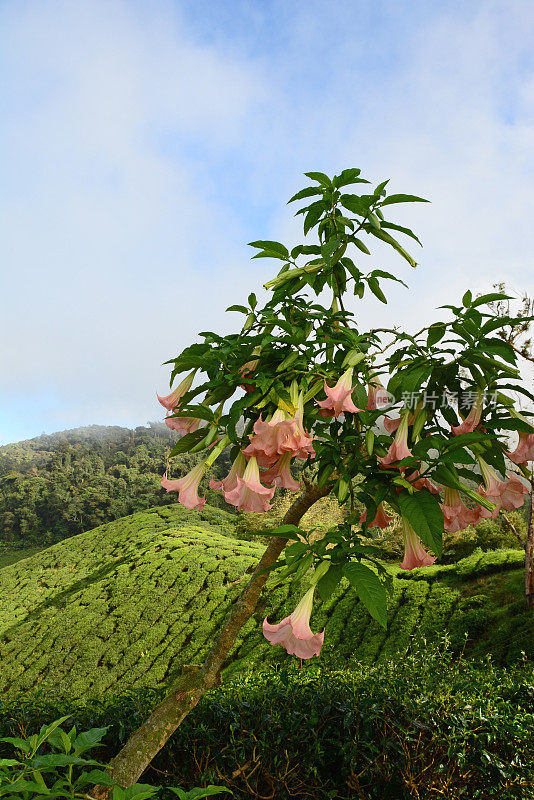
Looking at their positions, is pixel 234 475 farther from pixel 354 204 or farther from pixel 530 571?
pixel 530 571

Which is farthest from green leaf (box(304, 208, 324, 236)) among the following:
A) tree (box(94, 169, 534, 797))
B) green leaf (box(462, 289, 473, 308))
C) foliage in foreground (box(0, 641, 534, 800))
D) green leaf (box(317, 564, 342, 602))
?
foliage in foreground (box(0, 641, 534, 800))

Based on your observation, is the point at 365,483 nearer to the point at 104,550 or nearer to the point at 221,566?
the point at 221,566

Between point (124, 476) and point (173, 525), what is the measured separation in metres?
8.99

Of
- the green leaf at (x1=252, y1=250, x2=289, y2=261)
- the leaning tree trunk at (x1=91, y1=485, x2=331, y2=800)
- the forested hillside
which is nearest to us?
the green leaf at (x1=252, y1=250, x2=289, y2=261)

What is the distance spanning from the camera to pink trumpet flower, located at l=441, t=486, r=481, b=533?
101 cm

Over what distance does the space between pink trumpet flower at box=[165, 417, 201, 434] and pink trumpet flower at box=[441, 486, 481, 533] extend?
1.76 ft

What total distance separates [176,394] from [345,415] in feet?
1.30

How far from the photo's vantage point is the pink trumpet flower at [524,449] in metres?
1.00

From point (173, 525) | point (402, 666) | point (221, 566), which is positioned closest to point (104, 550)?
point (173, 525)

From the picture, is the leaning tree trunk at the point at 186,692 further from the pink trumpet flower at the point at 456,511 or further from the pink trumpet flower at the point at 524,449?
the pink trumpet flower at the point at 524,449

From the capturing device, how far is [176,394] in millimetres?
1090

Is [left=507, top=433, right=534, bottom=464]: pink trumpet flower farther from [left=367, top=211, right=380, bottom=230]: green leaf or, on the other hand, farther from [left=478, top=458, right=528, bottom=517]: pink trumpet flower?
[left=367, top=211, right=380, bottom=230]: green leaf

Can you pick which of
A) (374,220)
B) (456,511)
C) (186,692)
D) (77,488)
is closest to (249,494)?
(456,511)

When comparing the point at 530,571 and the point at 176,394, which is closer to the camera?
the point at 176,394
